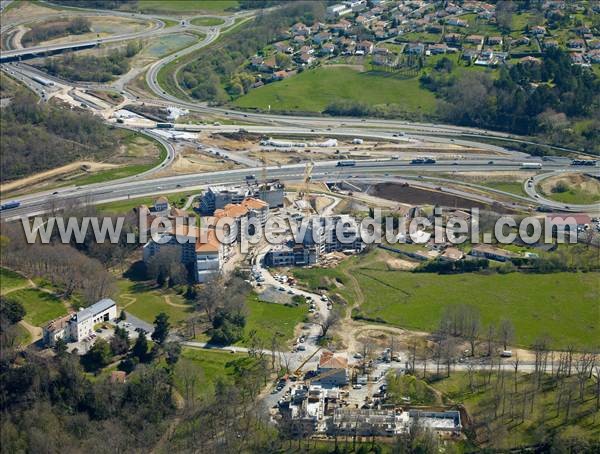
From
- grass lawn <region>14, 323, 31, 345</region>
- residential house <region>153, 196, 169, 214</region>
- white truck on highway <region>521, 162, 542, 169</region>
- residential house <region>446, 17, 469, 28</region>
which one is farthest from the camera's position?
residential house <region>446, 17, 469, 28</region>

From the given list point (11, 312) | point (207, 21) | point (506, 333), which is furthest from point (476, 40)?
point (11, 312)

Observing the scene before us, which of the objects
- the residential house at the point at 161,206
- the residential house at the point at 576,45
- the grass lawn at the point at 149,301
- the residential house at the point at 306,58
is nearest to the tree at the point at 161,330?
the grass lawn at the point at 149,301

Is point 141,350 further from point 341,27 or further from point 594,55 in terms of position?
point 341,27

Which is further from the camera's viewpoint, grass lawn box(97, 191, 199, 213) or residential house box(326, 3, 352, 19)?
residential house box(326, 3, 352, 19)

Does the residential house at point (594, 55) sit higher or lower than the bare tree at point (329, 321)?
higher

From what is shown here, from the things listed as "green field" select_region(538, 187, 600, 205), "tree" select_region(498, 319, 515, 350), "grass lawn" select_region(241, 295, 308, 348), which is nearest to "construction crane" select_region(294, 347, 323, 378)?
"grass lawn" select_region(241, 295, 308, 348)

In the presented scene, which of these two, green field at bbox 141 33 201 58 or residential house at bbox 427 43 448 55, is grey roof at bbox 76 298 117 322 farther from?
green field at bbox 141 33 201 58

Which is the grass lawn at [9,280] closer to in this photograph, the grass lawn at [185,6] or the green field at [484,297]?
the green field at [484,297]
